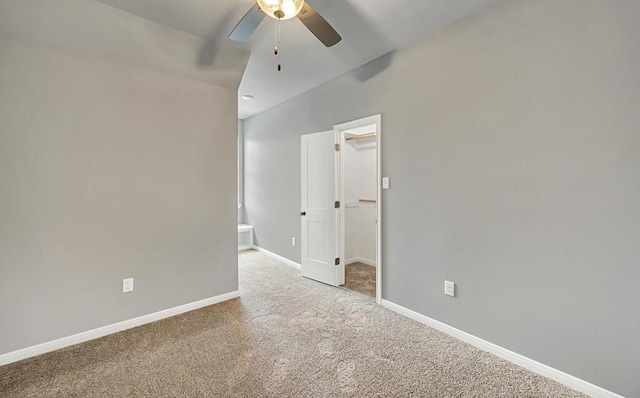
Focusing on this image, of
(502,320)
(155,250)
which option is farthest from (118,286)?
(502,320)

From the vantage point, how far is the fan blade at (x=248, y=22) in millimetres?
1487

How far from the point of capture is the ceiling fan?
56.6 inches

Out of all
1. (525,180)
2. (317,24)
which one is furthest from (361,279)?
(317,24)

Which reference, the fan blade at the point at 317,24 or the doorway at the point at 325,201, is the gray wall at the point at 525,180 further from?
the fan blade at the point at 317,24

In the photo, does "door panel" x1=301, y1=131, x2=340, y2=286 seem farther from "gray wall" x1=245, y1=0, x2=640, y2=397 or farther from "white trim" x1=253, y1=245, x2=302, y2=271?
"gray wall" x1=245, y1=0, x2=640, y2=397

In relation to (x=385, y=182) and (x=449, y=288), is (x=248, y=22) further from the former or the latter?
(x=449, y=288)

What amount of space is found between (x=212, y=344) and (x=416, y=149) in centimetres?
248

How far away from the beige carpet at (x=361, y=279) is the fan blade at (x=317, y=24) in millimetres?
2638

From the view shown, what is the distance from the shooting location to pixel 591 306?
1.62 m

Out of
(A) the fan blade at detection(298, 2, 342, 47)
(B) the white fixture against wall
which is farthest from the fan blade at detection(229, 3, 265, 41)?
(B) the white fixture against wall

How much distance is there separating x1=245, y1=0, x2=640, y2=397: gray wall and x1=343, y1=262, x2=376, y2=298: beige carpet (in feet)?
1.72

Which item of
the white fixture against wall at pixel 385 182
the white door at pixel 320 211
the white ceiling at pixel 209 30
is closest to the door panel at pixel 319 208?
the white door at pixel 320 211

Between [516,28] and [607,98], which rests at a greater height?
[516,28]

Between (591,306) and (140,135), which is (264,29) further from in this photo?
(591,306)
